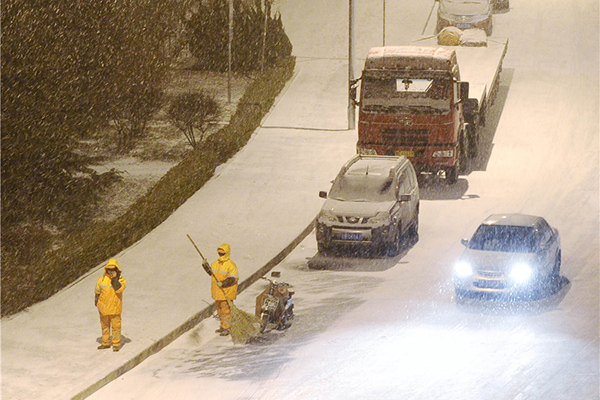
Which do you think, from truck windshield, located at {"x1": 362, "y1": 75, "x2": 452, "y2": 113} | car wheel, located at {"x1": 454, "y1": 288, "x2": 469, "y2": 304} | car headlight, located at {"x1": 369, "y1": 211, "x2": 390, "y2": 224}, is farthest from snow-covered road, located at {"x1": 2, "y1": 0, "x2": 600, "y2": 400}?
truck windshield, located at {"x1": 362, "y1": 75, "x2": 452, "y2": 113}

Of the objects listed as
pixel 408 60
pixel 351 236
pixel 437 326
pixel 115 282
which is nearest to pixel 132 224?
pixel 351 236

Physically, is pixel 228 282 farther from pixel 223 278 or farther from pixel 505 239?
pixel 505 239

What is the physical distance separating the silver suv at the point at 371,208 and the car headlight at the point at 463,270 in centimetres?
265

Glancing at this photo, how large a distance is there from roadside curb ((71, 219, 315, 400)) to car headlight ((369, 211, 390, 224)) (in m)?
1.98

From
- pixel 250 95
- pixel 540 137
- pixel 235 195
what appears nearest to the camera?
pixel 235 195

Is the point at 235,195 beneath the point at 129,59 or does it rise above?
beneath

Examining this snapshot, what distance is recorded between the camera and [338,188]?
73.4 feet

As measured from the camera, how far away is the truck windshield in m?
→ 26.1

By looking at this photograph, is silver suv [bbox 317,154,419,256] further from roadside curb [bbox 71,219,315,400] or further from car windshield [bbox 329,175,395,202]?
roadside curb [bbox 71,219,315,400]

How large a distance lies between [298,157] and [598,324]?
13467 millimetres

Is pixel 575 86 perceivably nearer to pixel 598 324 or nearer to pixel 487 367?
pixel 598 324

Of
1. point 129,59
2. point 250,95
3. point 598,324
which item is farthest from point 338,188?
point 250,95

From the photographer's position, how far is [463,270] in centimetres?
1858

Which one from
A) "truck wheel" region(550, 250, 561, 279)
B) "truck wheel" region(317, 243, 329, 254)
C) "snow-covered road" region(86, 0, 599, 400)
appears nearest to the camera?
"snow-covered road" region(86, 0, 599, 400)
